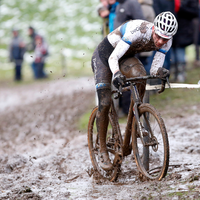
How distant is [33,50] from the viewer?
1870cm

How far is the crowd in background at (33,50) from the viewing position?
1831cm

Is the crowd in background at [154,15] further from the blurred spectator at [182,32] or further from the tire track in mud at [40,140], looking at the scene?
the tire track in mud at [40,140]

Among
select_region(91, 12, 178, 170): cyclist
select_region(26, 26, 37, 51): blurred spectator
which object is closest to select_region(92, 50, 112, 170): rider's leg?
select_region(91, 12, 178, 170): cyclist

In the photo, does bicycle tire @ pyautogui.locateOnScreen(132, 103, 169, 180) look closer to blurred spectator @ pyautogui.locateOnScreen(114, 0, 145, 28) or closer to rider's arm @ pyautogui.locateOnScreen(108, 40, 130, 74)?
rider's arm @ pyautogui.locateOnScreen(108, 40, 130, 74)

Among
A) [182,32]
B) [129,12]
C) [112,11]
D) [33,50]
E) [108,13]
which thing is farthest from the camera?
[33,50]

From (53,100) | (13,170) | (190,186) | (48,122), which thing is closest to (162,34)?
(190,186)

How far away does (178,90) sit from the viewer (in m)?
10.8

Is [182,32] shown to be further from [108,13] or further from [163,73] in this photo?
[163,73]

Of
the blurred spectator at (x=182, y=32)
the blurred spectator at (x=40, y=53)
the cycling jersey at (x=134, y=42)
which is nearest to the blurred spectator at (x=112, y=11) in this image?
the blurred spectator at (x=182, y=32)

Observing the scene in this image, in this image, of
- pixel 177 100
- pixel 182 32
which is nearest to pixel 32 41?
pixel 182 32

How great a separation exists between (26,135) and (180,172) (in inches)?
186

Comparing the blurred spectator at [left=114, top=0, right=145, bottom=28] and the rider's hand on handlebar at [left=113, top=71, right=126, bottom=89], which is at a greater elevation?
the blurred spectator at [left=114, top=0, right=145, bottom=28]

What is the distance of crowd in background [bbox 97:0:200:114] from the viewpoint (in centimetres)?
762

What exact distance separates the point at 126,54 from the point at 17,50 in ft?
48.9
